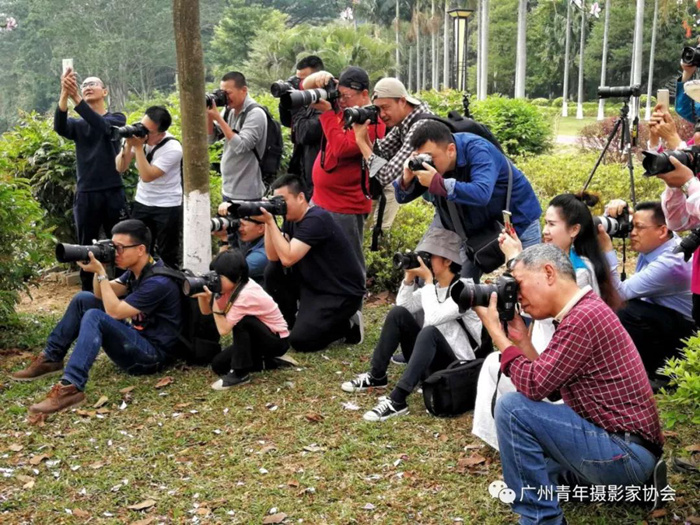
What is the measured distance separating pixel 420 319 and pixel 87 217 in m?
3.04

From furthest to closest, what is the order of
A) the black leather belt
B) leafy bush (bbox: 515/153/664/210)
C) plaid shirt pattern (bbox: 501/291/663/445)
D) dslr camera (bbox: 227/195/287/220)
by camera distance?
leafy bush (bbox: 515/153/664/210)
dslr camera (bbox: 227/195/287/220)
the black leather belt
plaid shirt pattern (bbox: 501/291/663/445)

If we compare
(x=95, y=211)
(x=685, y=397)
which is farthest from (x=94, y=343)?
(x=685, y=397)

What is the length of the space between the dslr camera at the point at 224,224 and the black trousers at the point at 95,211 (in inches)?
54.9

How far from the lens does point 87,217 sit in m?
6.65

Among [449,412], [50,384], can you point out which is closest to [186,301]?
[50,384]

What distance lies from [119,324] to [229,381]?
746mm

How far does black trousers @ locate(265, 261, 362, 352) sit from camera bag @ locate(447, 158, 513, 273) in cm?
123

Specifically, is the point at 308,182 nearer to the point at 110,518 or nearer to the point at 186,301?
the point at 186,301

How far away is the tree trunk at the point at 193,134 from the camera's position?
17.7ft

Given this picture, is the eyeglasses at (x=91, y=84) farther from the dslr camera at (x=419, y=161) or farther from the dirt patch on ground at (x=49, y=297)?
the dslr camera at (x=419, y=161)

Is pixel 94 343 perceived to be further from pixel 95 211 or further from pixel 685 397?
pixel 685 397

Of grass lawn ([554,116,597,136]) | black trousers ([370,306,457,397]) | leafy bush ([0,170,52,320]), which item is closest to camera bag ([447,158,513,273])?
black trousers ([370,306,457,397])

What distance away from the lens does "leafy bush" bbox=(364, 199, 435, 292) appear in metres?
7.52

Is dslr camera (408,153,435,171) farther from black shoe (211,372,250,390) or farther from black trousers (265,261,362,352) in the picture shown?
black shoe (211,372,250,390)
